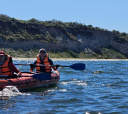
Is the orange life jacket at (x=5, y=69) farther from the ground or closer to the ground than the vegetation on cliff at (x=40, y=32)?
closer to the ground

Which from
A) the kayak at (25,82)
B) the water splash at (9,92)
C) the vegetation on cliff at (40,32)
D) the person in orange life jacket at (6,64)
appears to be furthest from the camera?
the vegetation on cliff at (40,32)

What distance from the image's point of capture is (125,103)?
7.54 metres

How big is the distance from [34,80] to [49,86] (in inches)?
52.3

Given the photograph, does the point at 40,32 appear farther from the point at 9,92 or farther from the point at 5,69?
the point at 9,92

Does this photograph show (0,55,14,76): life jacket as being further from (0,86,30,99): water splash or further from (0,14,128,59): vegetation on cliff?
(0,14,128,59): vegetation on cliff

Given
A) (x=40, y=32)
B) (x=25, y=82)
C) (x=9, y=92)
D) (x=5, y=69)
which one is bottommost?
(x=9, y=92)

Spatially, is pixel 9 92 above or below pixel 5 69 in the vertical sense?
below

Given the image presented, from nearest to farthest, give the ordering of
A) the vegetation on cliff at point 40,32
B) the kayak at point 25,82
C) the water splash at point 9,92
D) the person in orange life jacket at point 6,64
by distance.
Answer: the water splash at point 9,92
the kayak at point 25,82
the person in orange life jacket at point 6,64
the vegetation on cliff at point 40,32

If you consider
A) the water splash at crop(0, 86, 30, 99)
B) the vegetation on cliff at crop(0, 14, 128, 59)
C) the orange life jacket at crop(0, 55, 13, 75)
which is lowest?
Result: the water splash at crop(0, 86, 30, 99)

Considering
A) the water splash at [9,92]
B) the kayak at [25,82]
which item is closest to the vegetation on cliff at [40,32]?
the kayak at [25,82]

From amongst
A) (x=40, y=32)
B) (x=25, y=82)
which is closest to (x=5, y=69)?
(x=25, y=82)

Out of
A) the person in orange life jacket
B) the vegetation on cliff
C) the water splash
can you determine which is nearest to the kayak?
the water splash

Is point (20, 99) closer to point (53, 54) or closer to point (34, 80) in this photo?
point (34, 80)

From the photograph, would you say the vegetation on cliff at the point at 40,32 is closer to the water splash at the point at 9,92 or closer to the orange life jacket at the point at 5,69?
the orange life jacket at the point at 5,69
